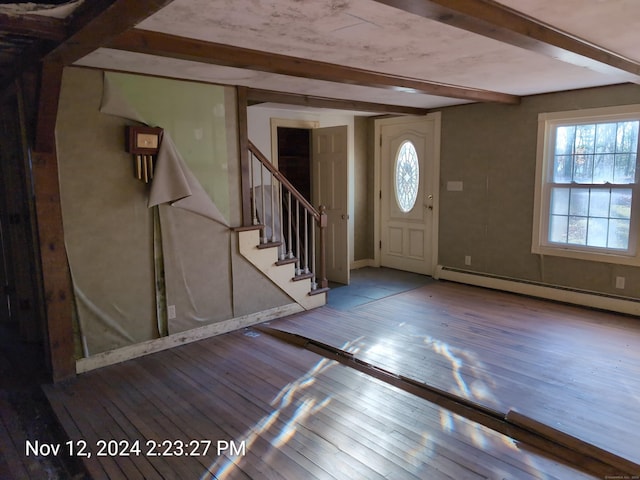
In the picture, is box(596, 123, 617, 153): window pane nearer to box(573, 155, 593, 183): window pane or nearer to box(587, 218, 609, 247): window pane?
box(573, 155, 593, 183): window pane

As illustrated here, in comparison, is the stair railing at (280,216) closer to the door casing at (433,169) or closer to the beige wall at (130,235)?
the beige wall at (130,235)

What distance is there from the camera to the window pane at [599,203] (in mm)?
4527

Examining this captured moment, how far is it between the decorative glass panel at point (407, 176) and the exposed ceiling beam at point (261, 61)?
1859mm

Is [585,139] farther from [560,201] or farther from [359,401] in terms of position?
[359,401]

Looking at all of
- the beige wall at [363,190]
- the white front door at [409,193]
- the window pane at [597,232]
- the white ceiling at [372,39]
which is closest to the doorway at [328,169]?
the beige wall at [363,190]

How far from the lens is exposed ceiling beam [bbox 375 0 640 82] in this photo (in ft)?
6.06

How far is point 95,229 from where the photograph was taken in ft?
10.9

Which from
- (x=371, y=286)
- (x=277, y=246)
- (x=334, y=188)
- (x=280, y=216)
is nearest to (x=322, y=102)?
(x=334, y=188)

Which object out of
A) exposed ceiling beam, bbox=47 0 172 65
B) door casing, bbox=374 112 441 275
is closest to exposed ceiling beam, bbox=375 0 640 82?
exposed ceiling beam, bbox=47 0 172 65

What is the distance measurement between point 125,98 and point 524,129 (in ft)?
13.6

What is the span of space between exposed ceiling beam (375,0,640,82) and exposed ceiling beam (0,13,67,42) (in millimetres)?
1486

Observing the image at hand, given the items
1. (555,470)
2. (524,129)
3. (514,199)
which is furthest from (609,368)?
(524,129)

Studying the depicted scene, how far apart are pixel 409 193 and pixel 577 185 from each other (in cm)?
222

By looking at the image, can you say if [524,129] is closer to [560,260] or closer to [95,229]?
[560,260]
